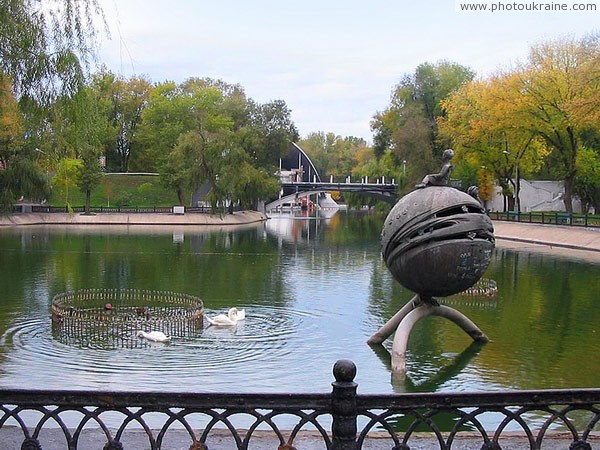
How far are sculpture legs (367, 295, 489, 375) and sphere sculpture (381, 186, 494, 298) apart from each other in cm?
58

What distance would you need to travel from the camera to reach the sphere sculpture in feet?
50.5

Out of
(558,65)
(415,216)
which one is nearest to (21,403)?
(415,216)

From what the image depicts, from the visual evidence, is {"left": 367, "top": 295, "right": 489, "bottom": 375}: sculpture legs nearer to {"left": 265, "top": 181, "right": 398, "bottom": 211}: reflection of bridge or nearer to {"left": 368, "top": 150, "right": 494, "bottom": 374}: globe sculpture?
{"left": 368, "top": 150, "right": 494, "bottom": 374}: globe sculpture

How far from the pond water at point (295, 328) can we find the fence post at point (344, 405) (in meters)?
8.05

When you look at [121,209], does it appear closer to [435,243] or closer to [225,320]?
[225,320]

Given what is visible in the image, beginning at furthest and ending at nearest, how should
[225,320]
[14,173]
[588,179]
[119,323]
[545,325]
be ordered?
[588,179]
[14,173]
[545,325]
[225,320]
[119,323]

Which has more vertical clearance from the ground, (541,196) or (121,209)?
(541,196)

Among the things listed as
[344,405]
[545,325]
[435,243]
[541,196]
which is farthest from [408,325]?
[541,196]

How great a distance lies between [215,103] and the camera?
9119 cm

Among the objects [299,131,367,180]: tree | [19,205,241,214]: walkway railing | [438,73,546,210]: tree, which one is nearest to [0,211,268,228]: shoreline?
[19,205,241,214]: walkway railing

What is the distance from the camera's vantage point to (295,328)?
20.3 metres

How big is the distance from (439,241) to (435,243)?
108 millimetres

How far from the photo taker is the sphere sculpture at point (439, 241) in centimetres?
1538

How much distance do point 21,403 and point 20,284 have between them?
77.1ft
